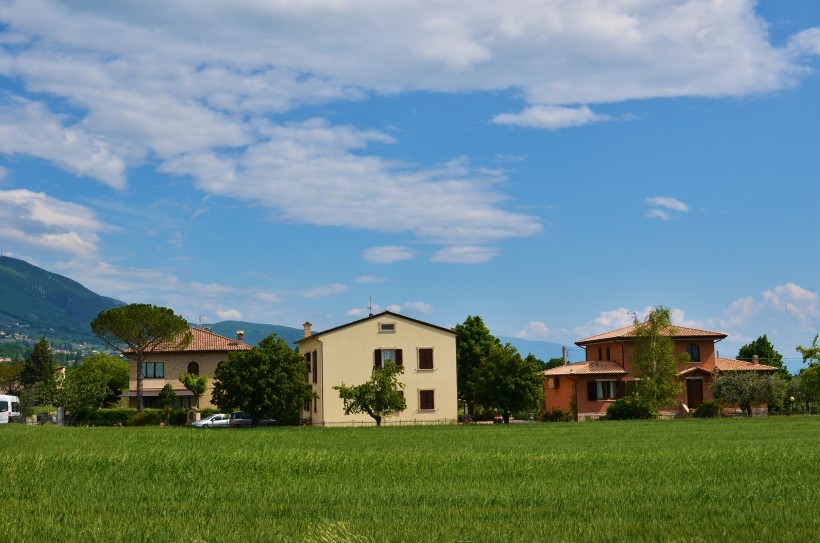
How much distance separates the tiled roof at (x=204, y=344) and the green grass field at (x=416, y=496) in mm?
62063

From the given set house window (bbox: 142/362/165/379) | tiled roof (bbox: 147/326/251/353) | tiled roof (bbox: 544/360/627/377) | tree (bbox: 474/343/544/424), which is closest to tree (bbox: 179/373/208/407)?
tiled roof (bbox: 147/326/251/353)

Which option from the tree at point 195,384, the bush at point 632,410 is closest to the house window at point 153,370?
the tree at point 195,384

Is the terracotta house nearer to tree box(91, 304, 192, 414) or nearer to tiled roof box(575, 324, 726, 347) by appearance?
tiled roof box(575, 324, 726, 347)

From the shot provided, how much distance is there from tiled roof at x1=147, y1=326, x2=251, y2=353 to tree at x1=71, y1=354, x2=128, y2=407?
1004 centimetres

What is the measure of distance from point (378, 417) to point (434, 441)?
2463 centimetres

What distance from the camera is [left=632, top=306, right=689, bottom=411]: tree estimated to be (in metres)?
70.8

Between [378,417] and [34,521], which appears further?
[378,417]

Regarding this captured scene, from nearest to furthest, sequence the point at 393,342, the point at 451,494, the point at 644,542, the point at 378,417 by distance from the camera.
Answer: the point at 644,542 < the point at 451,494 < the point at 378,417 < the point at 393,342

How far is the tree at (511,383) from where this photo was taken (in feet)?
219

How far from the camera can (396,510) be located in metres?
15.4

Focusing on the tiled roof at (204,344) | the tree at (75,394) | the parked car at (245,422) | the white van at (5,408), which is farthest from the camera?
the tiled roof at (204,344)

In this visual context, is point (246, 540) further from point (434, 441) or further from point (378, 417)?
point (378, 417)

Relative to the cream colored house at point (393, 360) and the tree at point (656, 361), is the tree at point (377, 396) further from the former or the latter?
the tree at point (656, 361)

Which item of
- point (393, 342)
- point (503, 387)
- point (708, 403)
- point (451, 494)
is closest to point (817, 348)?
point (708, 403)
